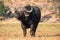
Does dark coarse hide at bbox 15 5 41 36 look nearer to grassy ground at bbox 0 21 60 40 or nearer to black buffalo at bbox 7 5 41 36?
black buffalo at bbox 7 5 41 36

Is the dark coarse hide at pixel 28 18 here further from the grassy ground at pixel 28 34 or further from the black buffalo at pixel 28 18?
the grassy ground at pixel 28 34

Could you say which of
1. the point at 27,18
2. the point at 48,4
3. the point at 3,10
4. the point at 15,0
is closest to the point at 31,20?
the point at 27,18

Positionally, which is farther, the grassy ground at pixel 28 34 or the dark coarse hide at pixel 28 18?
the dark coarse hide at pixel 28 18

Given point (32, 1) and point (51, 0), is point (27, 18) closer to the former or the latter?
point (51, 0)

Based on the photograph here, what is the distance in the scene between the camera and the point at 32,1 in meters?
49.6

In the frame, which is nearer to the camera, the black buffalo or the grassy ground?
the grassy ground

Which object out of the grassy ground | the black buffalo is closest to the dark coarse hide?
the black buffalo

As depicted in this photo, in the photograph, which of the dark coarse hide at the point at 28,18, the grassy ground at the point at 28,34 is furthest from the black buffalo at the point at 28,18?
the grassy ground at the point at 28,34

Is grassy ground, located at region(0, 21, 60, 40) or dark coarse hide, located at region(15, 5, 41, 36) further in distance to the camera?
dark coarse hide, located at region(15, 5, 41, 36)

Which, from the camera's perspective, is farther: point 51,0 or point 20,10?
point 51,0

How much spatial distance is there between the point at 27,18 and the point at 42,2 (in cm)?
3387

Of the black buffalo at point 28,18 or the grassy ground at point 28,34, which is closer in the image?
the grassy ground at point 28,34

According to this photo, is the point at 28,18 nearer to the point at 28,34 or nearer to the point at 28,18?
the point at 28,18

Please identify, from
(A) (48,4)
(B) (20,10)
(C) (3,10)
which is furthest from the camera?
(A) (48,4)
